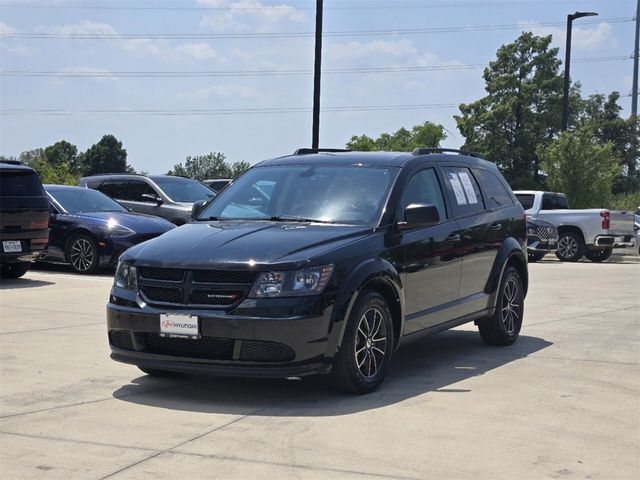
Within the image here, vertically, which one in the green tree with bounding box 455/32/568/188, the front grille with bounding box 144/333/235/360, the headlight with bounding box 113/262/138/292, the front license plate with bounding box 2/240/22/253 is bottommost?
the front grille with bounding box 144/333/235/360

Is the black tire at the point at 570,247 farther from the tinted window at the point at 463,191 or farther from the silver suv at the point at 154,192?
the tinted window at the point at 463,191

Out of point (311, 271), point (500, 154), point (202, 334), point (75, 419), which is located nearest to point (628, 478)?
point (311, 271)

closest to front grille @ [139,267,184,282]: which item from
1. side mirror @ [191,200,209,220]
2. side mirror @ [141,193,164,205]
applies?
side mirror @ [191,200,209,220]

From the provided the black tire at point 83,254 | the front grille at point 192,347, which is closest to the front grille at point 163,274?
the front grille at point 192,347

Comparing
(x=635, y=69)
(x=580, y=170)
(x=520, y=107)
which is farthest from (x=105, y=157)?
(x=580, y=170)

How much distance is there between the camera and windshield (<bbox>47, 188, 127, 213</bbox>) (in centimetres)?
1616

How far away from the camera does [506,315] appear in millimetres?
8969

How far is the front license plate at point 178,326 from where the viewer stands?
20.0 feet

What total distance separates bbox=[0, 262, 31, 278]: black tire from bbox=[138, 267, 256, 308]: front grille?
8.73 meters

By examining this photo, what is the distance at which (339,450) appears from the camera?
5133 mm

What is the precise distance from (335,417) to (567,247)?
1895 centimetres

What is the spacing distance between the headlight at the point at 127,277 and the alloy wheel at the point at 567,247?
18597 millimetres

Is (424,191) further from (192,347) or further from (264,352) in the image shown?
(192,347)

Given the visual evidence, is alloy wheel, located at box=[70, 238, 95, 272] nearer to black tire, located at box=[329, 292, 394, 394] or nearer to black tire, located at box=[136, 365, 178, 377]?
black tire, located at box=[136, 365, 178, 377]
